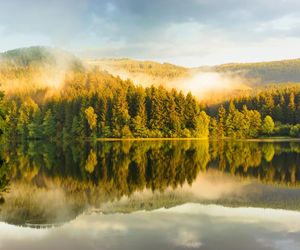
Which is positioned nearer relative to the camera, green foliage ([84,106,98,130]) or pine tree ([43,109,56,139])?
green foliage ([84,106,98,130])

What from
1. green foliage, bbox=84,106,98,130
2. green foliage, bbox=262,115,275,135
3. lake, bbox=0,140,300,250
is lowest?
green foliage, bbox=262,115,275,135

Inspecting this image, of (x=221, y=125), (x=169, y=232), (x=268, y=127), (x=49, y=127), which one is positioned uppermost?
(x=169, y=232)

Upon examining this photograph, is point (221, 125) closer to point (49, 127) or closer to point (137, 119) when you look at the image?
point (137, 119)

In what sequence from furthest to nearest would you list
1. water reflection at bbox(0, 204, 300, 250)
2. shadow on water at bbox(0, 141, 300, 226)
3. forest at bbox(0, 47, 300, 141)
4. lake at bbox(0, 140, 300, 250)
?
forest at bbox(0, 47, 300, 141), shadow on water at bbox(0, 141, 300, 226), lake at bbox(0, 140, 300, 250), water reflection at bbox(0, 204, 300, 250)

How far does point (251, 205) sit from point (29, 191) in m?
14.0

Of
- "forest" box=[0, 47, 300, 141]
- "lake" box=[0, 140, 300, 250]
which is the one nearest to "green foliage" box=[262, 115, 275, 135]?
"forest" box=[0, 47, 300, 141]

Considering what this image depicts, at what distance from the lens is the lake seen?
1686 centimetres

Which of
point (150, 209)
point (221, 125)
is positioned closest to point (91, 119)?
point (221, 125)

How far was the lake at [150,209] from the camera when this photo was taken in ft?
55.3

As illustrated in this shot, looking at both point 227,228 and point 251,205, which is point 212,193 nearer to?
point 251,205

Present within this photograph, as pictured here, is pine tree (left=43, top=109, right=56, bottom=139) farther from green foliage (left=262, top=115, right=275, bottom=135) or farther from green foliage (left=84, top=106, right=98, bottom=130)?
green foliage (left=262, top=115, right=275, bottom=135)

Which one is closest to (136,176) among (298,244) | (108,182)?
(108,182)

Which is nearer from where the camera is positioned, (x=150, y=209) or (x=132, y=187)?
(x=150, y=209)

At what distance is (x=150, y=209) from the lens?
2278 centimetres
